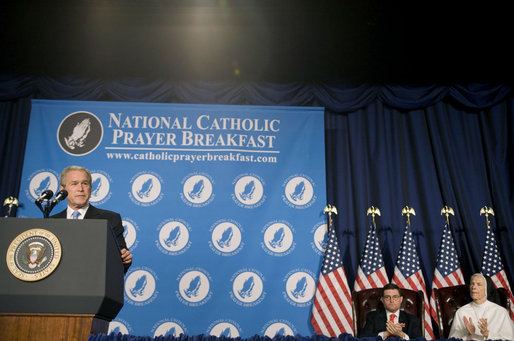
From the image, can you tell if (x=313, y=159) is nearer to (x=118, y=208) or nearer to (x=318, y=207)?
(x=318, y=207)

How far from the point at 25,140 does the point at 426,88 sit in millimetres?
4301

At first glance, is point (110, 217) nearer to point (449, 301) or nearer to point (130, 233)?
point (130, 233)

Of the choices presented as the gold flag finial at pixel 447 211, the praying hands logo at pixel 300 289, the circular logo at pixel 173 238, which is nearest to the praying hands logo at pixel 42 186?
the circular logo at pixel 173 238

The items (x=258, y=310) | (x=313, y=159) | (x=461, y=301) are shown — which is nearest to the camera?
(x=461, y=301)

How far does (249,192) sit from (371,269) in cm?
138

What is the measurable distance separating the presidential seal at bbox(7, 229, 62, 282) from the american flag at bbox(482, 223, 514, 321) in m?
4.08

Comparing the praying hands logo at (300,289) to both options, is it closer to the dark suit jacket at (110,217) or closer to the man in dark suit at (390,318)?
the man in dark suit at (390,318)

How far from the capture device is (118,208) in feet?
16.4

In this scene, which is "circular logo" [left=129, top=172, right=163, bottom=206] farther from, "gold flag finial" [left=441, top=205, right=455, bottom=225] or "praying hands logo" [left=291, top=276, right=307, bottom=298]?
"gold flag finial" [left=441, top=205, right=455, bottom=225]

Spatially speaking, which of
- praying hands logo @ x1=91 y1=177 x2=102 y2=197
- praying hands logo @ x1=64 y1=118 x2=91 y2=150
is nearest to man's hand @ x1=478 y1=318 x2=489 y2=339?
praying hands logo @ x1=91 y1=177 x2=102 y2=197

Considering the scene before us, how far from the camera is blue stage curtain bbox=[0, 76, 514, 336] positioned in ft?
17.1

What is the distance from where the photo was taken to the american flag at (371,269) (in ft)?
15.5

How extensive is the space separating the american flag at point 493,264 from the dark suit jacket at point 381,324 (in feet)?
3.34

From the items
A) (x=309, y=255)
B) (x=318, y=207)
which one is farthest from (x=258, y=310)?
(x=318, y=207)
